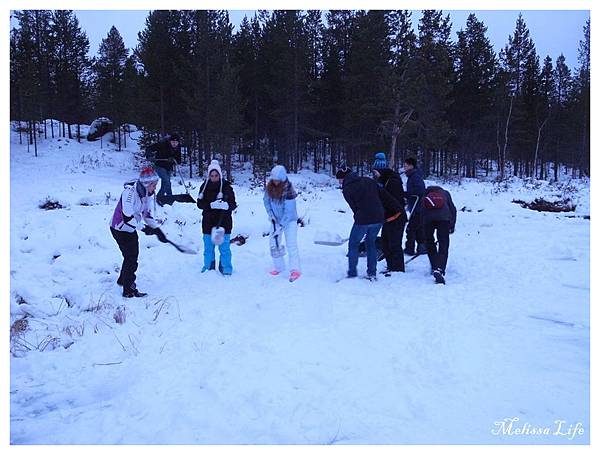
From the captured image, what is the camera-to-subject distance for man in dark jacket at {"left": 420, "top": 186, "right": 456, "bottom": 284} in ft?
21.5

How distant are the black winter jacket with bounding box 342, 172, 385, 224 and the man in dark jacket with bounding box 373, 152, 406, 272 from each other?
49 centimetres

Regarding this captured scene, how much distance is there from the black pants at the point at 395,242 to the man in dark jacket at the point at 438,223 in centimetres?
66

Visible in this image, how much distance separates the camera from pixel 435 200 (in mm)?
6625

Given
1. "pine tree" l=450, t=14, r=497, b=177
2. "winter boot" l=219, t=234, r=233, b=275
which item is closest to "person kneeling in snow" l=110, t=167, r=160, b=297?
"winter boot" l=219, t=234, r=233, b=275

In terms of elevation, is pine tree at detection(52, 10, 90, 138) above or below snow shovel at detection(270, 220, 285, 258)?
above

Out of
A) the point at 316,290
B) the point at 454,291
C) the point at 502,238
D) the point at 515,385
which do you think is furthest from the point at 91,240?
the point at 502,238

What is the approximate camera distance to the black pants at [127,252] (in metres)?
6.16

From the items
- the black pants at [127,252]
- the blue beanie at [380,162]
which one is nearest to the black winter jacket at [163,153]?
the black pants at [127,252]

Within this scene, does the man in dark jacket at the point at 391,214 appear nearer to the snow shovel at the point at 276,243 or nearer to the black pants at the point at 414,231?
the black pants at the point at 414,231

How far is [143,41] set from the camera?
27156mm

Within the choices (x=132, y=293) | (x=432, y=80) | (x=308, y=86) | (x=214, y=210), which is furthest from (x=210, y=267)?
(x=432, y=80)

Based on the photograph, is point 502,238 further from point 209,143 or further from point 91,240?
point 209,143

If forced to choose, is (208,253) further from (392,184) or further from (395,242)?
(392,184)

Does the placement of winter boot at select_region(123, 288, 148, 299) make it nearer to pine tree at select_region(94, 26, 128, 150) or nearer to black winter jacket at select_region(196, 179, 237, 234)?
black winter jacket at select_region(196, 179, 237, 234)
